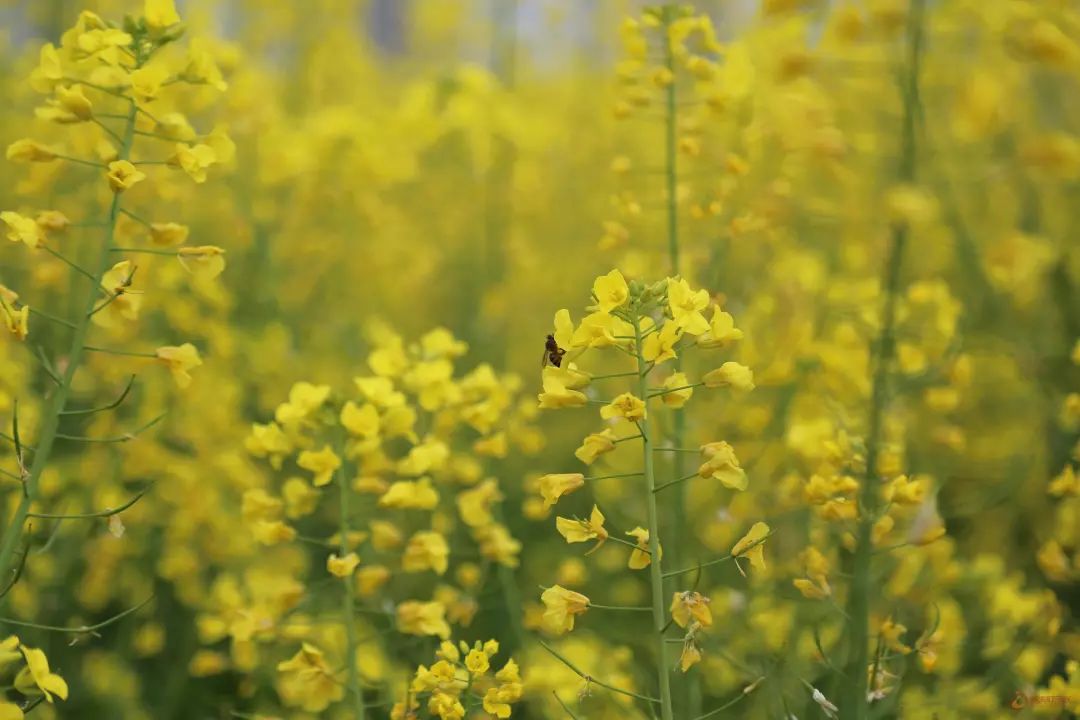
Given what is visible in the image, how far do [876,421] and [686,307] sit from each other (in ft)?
1.52

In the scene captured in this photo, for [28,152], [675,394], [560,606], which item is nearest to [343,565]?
[560,606]

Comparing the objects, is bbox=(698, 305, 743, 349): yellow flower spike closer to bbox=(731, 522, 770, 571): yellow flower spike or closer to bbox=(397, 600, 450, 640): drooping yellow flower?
bbox=(731, 522, 770, 571): yellow flower spike

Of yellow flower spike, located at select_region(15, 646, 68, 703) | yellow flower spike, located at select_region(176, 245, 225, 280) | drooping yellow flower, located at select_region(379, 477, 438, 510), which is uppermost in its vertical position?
yellow flower spike, located at select_region(176, 245, 225, 280)

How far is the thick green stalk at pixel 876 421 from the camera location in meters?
1.88

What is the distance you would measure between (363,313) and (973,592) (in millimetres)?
2668

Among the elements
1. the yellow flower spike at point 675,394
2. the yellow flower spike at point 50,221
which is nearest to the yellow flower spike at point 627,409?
the yellow flower spike at point 675,394

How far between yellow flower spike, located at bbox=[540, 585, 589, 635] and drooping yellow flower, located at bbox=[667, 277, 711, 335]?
0.45m

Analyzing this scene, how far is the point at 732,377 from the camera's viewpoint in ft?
6.15

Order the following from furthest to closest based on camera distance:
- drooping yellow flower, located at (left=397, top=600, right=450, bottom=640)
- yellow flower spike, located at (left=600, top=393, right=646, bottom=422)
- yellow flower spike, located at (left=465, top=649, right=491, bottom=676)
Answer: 1. drooping yellow flower, located at (left=397, top=600, right=450, bottom=640)
2. yellow flower spike, located at (left=465, top=649, right=491, bottom=676)
3. yellow flower spike, located at (left=600, top=393, right=646, bottom=422)

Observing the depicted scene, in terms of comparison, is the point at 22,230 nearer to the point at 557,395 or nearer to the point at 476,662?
the point at 557,395

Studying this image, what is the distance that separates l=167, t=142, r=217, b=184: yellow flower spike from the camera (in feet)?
6.72

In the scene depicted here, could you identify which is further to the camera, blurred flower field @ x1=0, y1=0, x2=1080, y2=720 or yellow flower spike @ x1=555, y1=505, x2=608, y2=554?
blurred flower field @ x1=0, y1=0, x2=1080, y2=720

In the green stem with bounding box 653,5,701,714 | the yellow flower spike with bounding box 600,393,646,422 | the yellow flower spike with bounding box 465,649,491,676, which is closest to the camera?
the yellow flower spike with bounding box 600,393,646,422

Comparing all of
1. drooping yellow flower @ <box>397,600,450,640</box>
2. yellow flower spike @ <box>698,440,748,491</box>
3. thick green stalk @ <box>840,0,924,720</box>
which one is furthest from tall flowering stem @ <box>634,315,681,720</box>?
drooping yellow flower @ <box>397,600,450,640</box>
